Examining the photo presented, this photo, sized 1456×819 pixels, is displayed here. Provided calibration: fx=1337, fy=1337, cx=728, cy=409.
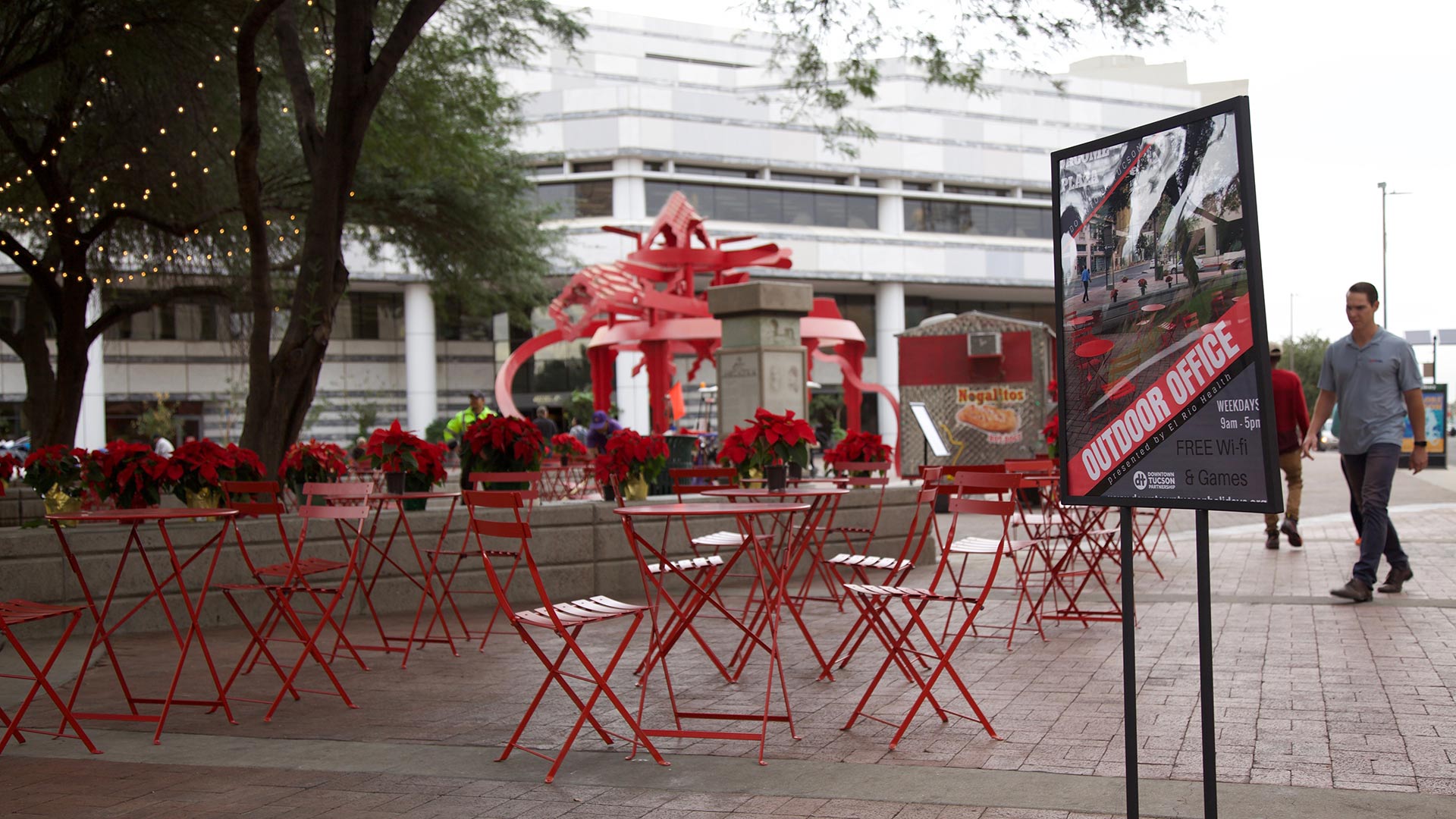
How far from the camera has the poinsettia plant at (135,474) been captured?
8492mm

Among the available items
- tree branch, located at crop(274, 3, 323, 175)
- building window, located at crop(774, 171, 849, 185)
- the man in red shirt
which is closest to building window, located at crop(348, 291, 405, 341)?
building window, located at crop(774, 171, 849, 185)

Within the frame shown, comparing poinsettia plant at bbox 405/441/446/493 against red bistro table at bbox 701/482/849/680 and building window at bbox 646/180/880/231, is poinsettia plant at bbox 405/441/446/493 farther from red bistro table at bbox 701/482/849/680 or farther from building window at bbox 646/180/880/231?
building window at bbox 646/180/880/231

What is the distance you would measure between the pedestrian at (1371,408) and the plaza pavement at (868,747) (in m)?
0.56

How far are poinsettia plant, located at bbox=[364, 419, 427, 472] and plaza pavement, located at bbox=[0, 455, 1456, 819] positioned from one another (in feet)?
5.67

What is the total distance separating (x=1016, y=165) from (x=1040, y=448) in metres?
36.5

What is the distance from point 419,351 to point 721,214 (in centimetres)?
1183

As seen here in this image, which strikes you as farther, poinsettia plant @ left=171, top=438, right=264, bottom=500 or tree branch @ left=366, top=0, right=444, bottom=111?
tree branch @ left=366, top=0, right=444, bottom=111

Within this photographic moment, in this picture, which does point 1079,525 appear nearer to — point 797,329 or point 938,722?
point 938,722

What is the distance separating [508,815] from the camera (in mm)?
4250

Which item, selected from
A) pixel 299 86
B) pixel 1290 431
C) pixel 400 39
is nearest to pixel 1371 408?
pixel 1290 431

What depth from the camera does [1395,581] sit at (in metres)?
8.65

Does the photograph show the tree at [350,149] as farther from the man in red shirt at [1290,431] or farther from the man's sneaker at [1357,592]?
the man's sneaker at [1357,592]

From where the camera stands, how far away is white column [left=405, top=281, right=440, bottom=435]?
46.3 meters

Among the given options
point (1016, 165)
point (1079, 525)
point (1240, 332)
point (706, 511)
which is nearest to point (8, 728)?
point (706, 511)
